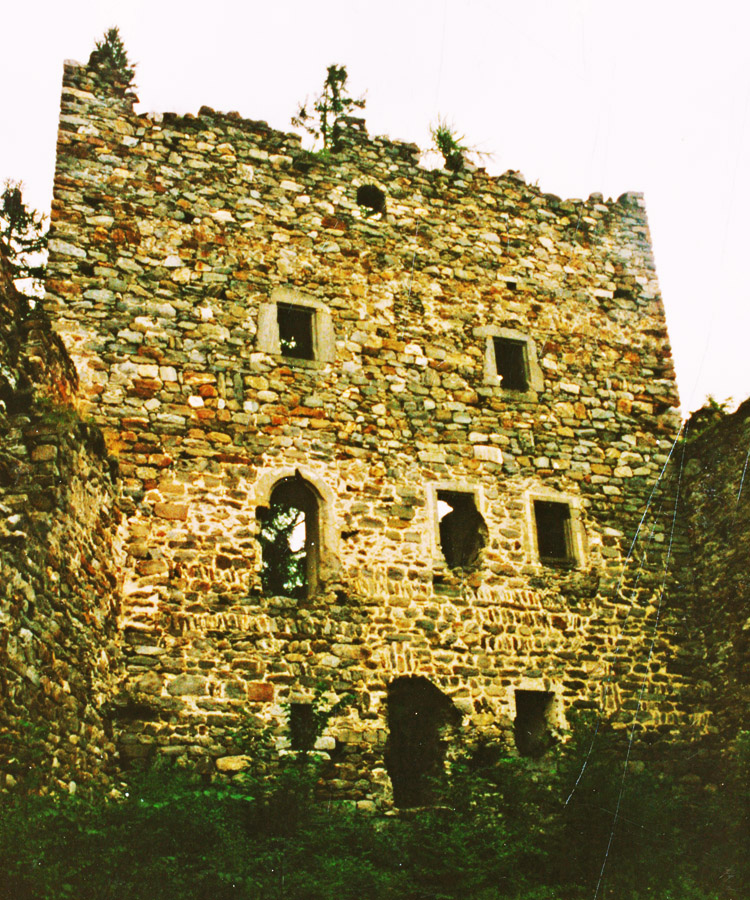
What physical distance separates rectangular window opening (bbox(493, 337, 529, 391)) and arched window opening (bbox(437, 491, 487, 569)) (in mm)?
1854

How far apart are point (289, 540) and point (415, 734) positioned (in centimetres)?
618

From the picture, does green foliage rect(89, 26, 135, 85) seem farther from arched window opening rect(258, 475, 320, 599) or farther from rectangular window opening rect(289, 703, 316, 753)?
Result: rectangular window opening rect(289, 703, 316, 753)

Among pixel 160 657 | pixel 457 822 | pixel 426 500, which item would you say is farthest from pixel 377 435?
pixel 457 822

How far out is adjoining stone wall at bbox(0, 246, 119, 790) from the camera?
553cm

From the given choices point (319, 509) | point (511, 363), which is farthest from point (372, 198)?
point (319, 509)

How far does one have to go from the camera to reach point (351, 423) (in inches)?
374

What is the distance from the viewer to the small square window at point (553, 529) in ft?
32.7

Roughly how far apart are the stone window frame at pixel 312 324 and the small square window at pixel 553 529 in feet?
10.0

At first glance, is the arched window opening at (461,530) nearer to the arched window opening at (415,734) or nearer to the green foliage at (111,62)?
the arched window opening at (415,734)

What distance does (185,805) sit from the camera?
624 centimetres

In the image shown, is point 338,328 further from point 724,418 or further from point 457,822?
point 457,822

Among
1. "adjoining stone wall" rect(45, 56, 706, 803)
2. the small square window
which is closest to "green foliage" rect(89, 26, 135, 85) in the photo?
"adjoining stone wall" rect(45, 56, 706, 803)

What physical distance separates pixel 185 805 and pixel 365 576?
3159 mm

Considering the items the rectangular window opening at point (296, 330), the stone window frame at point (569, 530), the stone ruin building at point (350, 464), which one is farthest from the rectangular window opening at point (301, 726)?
the rectangular window opening at point (296, 330)
